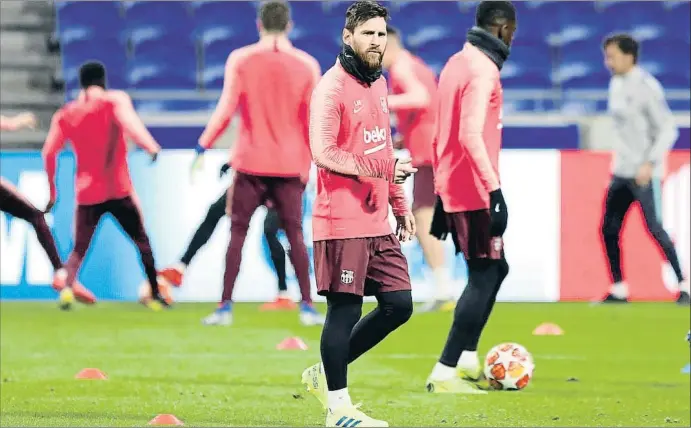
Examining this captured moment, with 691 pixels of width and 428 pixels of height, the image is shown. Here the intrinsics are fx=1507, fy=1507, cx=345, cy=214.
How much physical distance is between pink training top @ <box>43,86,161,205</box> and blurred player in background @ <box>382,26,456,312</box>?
193 cm

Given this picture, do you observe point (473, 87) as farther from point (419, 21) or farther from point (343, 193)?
point (419, 21)

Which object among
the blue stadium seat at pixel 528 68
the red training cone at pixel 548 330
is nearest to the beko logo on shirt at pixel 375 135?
the red training cone at pixel 548 330

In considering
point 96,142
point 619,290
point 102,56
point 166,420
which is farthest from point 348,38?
point 102,56

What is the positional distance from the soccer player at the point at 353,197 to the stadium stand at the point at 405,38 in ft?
38.1

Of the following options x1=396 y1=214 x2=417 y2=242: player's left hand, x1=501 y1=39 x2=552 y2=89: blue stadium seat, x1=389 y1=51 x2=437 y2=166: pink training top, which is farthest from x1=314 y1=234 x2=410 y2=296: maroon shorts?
x1=501 y1=39 x2=552 y2=89: blue stadium seat

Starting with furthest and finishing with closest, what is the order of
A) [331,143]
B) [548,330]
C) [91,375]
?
1. [548,330]
2. [91,375]
3. [331,143]

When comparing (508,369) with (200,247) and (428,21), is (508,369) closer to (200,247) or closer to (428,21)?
(200,247)

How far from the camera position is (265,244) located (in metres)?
12.8

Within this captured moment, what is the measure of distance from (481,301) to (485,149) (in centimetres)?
72

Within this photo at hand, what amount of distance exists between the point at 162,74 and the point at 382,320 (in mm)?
12238

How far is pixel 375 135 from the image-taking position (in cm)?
577

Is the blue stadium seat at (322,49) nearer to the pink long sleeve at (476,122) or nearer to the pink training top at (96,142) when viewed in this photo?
the pink training top at (96,142)

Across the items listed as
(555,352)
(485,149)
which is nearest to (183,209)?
(555,352)

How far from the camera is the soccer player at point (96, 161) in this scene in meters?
11.6
